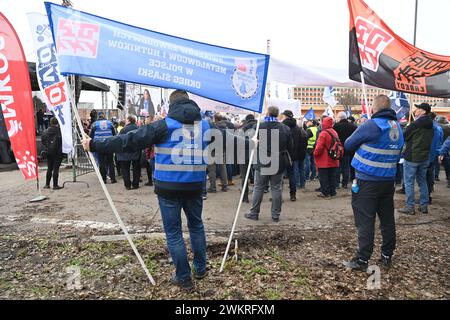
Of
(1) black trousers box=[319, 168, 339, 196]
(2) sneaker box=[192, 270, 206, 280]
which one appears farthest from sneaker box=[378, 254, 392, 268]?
(1) black trousers box=[319, 168, 339, 196]

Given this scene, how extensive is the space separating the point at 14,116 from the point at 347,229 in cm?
649

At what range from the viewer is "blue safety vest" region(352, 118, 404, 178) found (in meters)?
4.14

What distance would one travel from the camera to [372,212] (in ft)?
13.7

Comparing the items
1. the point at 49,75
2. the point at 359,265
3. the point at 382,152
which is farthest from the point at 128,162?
the point at 382,152

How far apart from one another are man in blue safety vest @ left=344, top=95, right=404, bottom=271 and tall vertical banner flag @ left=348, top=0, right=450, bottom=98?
4.48 ft

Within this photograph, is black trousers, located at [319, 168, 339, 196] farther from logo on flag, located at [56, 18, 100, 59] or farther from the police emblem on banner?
logo on flag, located at [56, 18, 100, 59]

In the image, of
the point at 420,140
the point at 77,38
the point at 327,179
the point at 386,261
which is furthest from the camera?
the point at 327,179

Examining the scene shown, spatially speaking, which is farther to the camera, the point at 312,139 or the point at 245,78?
the point at 312,139

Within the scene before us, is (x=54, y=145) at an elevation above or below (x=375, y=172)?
above

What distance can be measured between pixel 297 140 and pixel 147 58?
5742 millimetres

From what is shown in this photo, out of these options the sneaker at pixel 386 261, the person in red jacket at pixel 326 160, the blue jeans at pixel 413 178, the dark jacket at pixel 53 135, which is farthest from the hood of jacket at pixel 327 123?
the dark jacket at pixel 53 135

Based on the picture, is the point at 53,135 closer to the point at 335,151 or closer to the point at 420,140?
the point at 335,151

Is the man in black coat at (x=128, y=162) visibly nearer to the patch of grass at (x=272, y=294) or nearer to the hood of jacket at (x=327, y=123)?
the hood of jacket at (x=327, y=123)
